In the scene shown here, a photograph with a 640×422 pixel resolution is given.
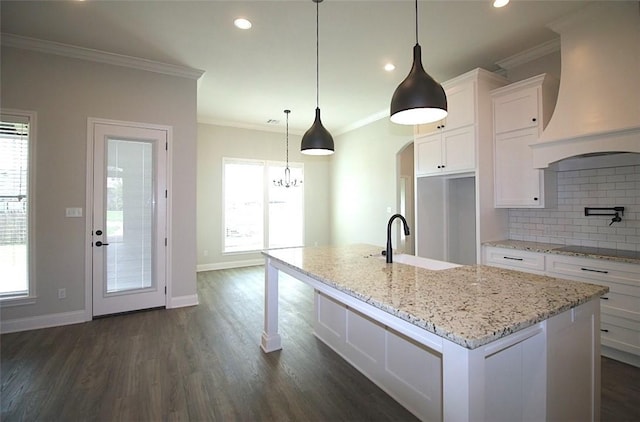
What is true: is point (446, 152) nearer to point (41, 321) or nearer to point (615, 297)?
point (615, 297)

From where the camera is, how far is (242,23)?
9.46 ft

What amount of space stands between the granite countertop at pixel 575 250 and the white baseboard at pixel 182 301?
12.0 feet

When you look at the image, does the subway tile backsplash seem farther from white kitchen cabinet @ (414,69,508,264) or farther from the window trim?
the window trim

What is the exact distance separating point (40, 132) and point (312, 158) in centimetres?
500

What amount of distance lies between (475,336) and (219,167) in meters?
6.06

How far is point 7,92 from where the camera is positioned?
312cm

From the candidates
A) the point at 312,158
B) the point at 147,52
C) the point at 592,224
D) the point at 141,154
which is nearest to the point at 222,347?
the point at 141,154

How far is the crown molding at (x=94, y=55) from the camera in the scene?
313cm

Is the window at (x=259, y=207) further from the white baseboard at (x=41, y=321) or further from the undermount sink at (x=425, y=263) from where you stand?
the undermount sink at (x=425, y=263)

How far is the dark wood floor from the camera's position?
1954 mm

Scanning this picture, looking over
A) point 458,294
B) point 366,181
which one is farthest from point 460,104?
point 366,181

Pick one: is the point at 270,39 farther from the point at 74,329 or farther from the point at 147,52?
the point at 74,329

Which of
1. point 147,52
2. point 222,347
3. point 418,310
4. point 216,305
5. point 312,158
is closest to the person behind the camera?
point 418,310

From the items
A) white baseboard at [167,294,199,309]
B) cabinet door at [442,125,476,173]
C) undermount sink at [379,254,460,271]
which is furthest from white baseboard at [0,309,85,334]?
cabinet door at [442,125,476,173]
